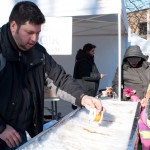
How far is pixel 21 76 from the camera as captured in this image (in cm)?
158

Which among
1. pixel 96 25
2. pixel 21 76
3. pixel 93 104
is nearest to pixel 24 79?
pixel 21 76

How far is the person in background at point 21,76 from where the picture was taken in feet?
4.87

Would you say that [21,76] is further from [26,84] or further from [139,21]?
[139,21]

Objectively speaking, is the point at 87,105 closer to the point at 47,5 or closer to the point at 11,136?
the point at 11,136

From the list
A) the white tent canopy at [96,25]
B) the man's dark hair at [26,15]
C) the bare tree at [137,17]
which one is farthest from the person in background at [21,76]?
the bare tree at [137,17]

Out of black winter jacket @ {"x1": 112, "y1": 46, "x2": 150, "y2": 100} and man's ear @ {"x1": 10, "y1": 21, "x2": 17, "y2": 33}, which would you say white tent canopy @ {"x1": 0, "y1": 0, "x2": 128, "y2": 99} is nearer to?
black winter jacket @ {"x1": 112, "y1": 46, "x2": 150, "y2": 100}

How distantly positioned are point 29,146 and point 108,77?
599 cm

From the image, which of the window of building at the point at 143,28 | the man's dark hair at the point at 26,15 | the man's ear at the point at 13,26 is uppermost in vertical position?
the window of building at the point at 143,28

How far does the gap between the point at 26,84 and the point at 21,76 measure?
0.05m

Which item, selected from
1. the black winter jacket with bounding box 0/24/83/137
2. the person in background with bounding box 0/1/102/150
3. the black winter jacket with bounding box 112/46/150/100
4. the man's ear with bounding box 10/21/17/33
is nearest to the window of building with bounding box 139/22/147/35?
the black winter jacket with bounding box 112/46/150/100

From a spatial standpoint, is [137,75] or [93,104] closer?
[93,104]

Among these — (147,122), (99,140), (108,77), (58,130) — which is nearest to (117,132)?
(99,140)

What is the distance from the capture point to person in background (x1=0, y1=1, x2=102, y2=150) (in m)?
1.49

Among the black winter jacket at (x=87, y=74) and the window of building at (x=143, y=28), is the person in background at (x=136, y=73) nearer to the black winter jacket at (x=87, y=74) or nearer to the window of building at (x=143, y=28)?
the black winter jacket at (x=87, y=74)
